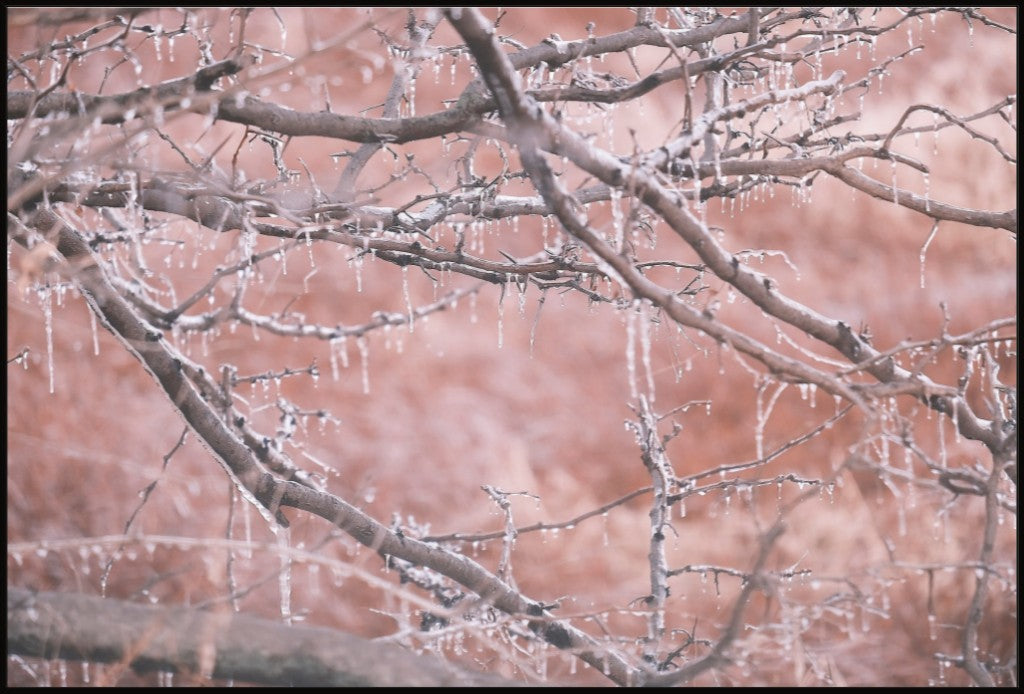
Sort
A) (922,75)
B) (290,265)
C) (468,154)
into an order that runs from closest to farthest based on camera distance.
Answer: (468,154) < (290,265) < (922,75)

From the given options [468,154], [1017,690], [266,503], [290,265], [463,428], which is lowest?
[1017,690]

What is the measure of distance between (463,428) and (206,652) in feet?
21.7

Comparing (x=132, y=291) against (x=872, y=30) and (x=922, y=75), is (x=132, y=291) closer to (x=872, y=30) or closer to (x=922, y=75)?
(x=872, y=30)

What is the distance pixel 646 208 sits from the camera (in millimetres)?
1517

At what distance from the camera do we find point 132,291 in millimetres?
1874

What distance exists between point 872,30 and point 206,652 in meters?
1.70

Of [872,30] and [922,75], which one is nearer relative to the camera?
[872,30]

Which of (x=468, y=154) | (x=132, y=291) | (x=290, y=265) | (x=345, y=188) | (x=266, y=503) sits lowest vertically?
(x=266, y=503)

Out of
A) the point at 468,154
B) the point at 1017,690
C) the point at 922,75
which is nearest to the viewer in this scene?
the point at 1017,690

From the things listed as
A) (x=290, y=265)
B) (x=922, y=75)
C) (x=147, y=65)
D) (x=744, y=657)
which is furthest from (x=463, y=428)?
(x=744, y=657)

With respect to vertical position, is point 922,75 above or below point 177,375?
above

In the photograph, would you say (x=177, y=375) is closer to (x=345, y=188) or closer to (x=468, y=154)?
(x=345, y=188)

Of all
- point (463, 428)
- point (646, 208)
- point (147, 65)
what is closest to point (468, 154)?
point (646, 208)

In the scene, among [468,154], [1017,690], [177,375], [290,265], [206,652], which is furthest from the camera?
[290,265]
